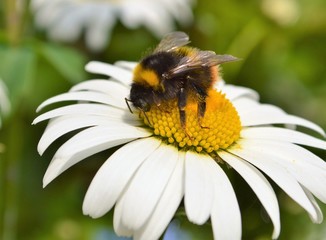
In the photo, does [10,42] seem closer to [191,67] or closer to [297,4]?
[191,67]

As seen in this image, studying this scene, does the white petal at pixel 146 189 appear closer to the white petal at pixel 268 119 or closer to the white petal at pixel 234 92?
the white petal at pixel 268 119

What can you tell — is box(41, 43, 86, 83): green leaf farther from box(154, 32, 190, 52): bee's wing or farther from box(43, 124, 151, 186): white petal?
box(43, 124, 151, 186): white petal

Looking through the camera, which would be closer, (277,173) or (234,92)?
(277,173)

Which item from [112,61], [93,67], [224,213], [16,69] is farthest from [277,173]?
[112,61]

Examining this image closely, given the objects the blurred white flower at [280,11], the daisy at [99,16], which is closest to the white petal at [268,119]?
the daisy at [99,16]

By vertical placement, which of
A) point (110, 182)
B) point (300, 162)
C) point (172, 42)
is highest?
point (172, 42)

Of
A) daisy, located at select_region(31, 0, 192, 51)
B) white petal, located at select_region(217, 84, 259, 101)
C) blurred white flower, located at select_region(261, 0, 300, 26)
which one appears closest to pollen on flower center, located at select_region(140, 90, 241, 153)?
white petal, located at select_region(217, 84, 259, 101)

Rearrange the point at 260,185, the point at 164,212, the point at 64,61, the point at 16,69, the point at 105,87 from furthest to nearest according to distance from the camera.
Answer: the point at 64,61 < the point at 16,69 < the point at 105,87 < the point at 260,185 < the point at 164,212

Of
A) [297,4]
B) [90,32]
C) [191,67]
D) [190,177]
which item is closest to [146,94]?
[191,67]

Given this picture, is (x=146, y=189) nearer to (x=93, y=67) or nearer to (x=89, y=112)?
(x=89, y=112)
